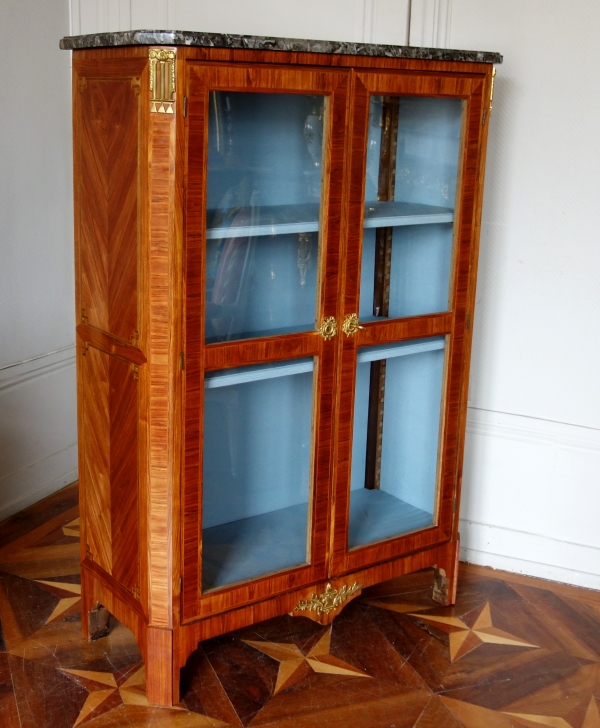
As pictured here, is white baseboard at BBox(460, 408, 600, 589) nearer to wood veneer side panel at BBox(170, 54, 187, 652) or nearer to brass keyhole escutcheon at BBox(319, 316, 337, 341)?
brass keyhole escutcheon at BBox(319, 316, 337, 341)

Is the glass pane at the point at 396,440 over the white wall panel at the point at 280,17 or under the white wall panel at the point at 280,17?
under

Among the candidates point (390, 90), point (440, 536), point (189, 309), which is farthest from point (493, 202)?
point (189, 309)

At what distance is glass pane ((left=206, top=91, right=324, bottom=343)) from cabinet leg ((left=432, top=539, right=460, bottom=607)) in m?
0.86

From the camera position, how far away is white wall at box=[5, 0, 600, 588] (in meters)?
2.60

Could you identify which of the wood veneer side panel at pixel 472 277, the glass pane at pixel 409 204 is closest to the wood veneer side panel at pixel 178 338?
the glass pane at pixel 409 204

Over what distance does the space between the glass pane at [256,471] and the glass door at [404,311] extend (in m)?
0.11

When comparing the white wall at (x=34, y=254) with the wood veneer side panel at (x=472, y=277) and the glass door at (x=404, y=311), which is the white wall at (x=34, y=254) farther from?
the wood veneer side panel at (x=472, y=277)

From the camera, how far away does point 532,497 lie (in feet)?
9.40

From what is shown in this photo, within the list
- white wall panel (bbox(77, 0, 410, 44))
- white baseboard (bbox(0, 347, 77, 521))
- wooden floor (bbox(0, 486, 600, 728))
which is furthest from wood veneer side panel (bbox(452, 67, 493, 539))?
white baseboard (bbox(0, 347, 77, 521))

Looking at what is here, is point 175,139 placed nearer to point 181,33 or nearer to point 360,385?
point 181,33

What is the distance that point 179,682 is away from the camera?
2172 mm

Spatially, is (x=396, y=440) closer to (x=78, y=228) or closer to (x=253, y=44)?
(x=78, y=228)

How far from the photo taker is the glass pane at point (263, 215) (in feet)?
6.50

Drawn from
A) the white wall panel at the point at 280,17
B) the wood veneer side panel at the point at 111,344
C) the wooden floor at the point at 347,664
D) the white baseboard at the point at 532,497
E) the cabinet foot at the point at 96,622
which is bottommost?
the wooden floor at the point at 347,664
